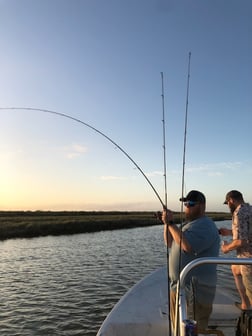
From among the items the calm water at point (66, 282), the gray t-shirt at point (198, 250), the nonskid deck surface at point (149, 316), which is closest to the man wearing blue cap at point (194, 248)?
the gray t-shirt at point (198, 250)

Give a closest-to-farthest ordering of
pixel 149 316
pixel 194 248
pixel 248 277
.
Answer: pixel 194 248
pixel 248 277
pixel 149 316

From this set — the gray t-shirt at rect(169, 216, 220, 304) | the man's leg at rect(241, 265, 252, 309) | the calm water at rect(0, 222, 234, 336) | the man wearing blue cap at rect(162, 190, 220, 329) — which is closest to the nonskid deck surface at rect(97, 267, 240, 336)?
the man's leg at rect(241, 265, 252, 309)

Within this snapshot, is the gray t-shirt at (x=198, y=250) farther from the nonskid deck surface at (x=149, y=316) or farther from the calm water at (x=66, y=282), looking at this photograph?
the calm water at (x=66, y=282)

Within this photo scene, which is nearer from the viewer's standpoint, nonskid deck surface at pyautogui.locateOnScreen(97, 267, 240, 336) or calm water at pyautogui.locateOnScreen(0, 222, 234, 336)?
nonskid deck surface at pyautogui.locateOnScreen(97, 267, 240, 336)

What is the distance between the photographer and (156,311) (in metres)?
6.87

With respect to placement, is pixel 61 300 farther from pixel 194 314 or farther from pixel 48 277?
pixel 194 314

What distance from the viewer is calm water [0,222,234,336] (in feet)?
34.0

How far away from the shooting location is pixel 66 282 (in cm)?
1512

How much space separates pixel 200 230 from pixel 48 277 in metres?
12.8

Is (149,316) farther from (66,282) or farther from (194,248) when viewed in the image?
(66,282)

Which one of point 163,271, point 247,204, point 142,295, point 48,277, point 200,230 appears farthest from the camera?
point 48,277

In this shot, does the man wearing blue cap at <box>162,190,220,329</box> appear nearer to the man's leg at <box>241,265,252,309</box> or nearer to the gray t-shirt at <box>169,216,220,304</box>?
the gray t-shirt at <box>169,216,220,304</box>

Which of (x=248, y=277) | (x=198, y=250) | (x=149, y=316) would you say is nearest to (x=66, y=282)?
(x=149, y=316)

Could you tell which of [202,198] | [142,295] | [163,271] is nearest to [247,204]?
[202,198]
